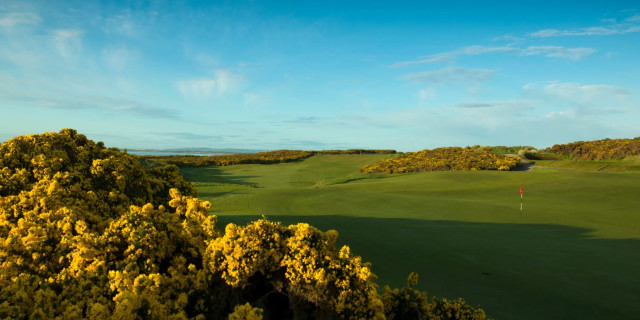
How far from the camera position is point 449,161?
201 feet

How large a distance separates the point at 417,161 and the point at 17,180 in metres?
63.2

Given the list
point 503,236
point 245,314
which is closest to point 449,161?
point 503,236

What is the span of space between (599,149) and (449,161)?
22.5m

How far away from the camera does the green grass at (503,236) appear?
30.9ft

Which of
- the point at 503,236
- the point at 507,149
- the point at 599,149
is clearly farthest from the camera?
the point at 507,149

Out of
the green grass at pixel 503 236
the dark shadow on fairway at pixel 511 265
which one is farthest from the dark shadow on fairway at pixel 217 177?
the dark shadow on fairway at pixel 511 265

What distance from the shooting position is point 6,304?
4.61m

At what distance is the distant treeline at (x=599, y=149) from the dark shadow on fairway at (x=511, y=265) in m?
44.6

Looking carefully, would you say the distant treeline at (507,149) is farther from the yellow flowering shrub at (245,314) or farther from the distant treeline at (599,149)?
the yellow flowering shrub at (245,314)

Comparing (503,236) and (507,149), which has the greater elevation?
(507,149)

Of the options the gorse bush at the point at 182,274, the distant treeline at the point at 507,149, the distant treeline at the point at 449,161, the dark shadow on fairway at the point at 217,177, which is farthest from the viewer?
the distant treeline at the point at 507,149

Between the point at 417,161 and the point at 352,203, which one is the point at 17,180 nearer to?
the point at 352,203

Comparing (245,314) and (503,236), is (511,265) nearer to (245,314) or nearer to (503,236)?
(503,236)

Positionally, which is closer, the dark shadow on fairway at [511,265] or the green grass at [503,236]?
the dark shadow on fairway at [511,265]
